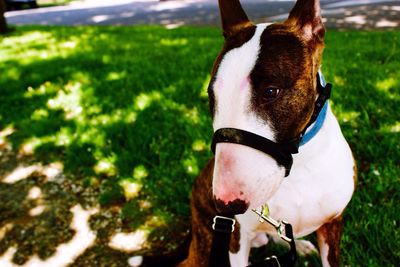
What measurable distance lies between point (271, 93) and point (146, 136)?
2.56 m

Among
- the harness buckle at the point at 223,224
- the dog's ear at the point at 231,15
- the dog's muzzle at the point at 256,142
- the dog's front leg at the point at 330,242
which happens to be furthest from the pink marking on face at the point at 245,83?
the dog's front leg at the point at 330,242

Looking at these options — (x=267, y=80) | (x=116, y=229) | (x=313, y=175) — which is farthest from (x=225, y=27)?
(x=116, y=229)

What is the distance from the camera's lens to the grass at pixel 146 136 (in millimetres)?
2938

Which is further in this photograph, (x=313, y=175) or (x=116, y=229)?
(x=116, y=229)

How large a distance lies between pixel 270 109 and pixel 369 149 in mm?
2049

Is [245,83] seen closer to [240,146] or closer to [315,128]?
[240,146]

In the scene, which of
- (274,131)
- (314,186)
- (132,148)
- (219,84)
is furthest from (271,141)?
(132,148)

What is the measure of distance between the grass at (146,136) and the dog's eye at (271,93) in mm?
1327

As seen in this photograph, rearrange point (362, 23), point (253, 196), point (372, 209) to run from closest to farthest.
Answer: point (253, 196) < point (372, 209) < point (362, 23)

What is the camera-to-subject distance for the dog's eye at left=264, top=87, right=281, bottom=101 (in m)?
1.54

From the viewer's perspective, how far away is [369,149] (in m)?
3.28

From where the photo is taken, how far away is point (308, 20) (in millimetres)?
1769

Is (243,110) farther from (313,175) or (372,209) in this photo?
(372,209)

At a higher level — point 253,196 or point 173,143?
point 253,196
